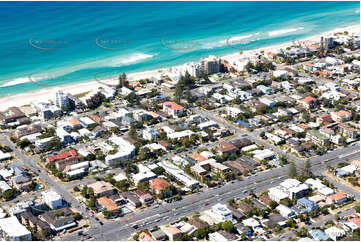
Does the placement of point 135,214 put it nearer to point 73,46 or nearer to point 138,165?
point 138,165

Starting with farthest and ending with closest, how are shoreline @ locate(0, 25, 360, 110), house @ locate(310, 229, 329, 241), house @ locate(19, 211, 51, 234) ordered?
shoreline @ locate(0, 25, 360, 110) → house @ locate(19, 211, 51, 234) → house @ locate(310, 229, 329, 241)

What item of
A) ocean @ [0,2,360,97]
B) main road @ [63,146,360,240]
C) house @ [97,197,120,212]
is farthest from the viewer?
ocean @ [0,2,360,97]

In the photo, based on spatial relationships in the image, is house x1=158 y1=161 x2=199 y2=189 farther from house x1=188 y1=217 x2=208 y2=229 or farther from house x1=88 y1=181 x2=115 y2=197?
house x1=88 y1=181 x2=115 y2=197

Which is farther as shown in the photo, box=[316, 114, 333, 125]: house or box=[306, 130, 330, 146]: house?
box=[316, 114, 333, 125]: house

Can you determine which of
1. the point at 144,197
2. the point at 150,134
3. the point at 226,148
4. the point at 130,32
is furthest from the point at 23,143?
the point at 130,32

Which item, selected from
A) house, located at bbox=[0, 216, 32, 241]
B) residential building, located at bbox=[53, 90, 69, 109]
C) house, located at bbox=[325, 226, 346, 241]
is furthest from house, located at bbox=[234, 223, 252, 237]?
residential building, located at bbox=[53, 90, 69, 109]

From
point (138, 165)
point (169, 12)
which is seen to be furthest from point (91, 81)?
point (169, 12)
